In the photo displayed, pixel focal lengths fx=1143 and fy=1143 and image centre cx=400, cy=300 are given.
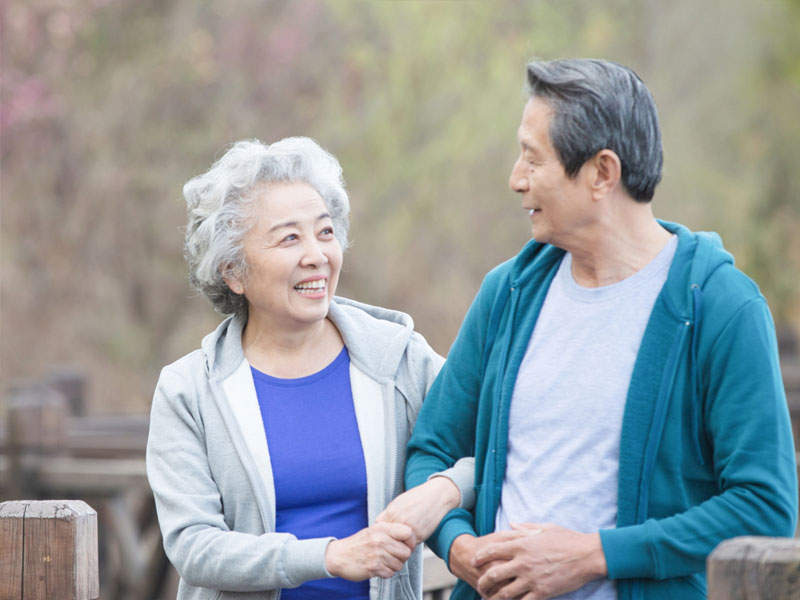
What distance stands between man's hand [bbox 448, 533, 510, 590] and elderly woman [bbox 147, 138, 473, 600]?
8 centimetres

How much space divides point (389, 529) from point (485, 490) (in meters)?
0.20

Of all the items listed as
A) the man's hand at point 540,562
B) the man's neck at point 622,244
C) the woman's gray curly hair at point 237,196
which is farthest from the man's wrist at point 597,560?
the woman's gray curly hair at point 237,196

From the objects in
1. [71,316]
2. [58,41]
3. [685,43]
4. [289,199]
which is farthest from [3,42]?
[289,199]

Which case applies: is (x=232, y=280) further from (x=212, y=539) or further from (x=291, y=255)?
(x=212, y=539)

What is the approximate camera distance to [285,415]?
2367mm

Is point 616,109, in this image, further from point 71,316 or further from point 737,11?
point 737,11

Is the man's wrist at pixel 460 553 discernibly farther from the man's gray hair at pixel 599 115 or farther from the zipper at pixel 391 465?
the man's gray hair at pixel 599 115

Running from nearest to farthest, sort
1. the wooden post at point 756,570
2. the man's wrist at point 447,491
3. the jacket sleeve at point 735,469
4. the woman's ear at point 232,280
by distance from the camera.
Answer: the wooden post at point 756,570
the jacket sleeve at point 735,469
the man's wrist at point 447,491
the woman's ear at point 232,280

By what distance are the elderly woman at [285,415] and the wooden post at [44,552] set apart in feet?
0.86

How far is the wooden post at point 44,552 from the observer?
200 cm

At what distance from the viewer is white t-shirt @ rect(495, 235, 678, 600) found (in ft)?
6.72

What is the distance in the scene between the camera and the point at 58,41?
11.2 metres

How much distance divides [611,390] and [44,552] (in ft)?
3.42

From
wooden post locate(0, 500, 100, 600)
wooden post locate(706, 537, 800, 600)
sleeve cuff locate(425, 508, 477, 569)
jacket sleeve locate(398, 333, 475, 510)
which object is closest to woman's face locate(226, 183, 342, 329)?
jacket sleeve locate(398, 333, 475, 510)
